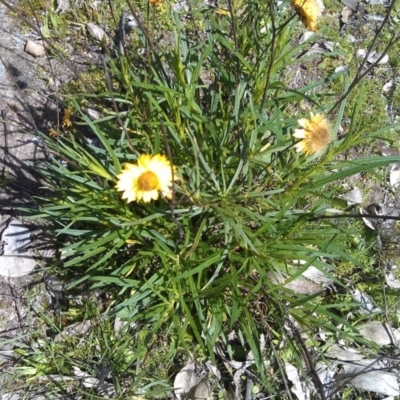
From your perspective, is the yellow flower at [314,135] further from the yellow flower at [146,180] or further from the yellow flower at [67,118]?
the yellow flower at [67,118]

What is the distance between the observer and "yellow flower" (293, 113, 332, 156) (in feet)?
5.11

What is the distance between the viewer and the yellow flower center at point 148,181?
146 centimetres

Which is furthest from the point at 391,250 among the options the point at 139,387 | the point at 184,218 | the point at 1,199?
the point at 1,199

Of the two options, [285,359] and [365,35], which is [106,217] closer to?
[285,359]

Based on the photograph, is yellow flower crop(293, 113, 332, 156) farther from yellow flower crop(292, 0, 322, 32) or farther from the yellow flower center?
the yellow flower center

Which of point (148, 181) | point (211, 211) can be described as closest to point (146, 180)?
point (148, 181)

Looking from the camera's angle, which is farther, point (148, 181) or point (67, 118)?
point (67, 118)

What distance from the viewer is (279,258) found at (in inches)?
74.8

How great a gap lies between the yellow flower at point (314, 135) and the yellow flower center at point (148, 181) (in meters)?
0.45

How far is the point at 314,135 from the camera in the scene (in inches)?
61.3

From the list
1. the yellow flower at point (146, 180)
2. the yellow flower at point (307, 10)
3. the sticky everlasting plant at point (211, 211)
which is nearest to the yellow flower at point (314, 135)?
the sticky everlasting plant at point (211, 211)

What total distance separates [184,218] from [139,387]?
0.70 metres

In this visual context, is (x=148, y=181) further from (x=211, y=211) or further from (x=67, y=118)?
(x=67, y=118)

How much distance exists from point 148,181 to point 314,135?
0.52 meters
